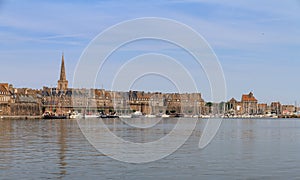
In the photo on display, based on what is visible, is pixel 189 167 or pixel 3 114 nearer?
pixel 189 167

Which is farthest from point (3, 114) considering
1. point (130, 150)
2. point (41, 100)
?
point (130, 150)

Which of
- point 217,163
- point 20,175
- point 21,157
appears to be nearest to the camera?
point 20,175

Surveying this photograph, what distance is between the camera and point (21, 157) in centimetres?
2969

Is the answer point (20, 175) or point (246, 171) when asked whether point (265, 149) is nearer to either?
point (246, 171)

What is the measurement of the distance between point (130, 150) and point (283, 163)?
35.1 ft

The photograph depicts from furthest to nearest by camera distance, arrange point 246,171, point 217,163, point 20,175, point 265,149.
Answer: point 265,149, point 217,163, point 246,171, point 20,175

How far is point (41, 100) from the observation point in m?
194

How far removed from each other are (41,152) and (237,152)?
12319 mm

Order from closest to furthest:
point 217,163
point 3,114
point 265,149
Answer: point 217,163 < point 265,149 < point 3,114

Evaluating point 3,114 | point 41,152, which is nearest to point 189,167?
point 41,152

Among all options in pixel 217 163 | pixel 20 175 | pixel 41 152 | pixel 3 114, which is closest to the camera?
pixel 20 175

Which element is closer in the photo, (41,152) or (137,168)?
(137,168)

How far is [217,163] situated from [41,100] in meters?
171

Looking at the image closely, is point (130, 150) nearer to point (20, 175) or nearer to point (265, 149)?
point (265, 149)
